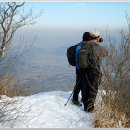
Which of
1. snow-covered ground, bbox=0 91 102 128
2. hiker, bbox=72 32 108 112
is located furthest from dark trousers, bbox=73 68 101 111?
snow-covered ground, bbox=0 91 102 128

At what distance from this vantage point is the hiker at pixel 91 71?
26.4 feet

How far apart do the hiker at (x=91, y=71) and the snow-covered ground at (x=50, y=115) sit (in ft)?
0.93

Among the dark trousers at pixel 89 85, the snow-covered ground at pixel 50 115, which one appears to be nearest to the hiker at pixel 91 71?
the dark trousers at pixel 89 85

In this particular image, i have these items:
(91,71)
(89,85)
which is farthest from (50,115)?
(91,71)

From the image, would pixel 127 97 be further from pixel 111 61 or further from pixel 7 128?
pixel 7 128

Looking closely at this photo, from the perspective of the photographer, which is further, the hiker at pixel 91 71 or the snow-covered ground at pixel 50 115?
the hiker at pixel 91 71

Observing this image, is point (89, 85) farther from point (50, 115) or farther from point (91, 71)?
point (50, 115)

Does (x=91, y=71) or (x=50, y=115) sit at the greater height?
(x=91, y=71)

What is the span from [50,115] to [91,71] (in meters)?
1.31

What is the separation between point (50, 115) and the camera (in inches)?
299

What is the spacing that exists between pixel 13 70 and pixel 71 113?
5.79ft

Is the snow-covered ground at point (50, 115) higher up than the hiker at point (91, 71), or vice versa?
the hiker at point (91, 71)

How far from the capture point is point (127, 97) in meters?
7.96

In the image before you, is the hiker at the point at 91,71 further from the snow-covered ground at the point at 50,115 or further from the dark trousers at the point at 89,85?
the snow-covered ground at the point at 50,115
